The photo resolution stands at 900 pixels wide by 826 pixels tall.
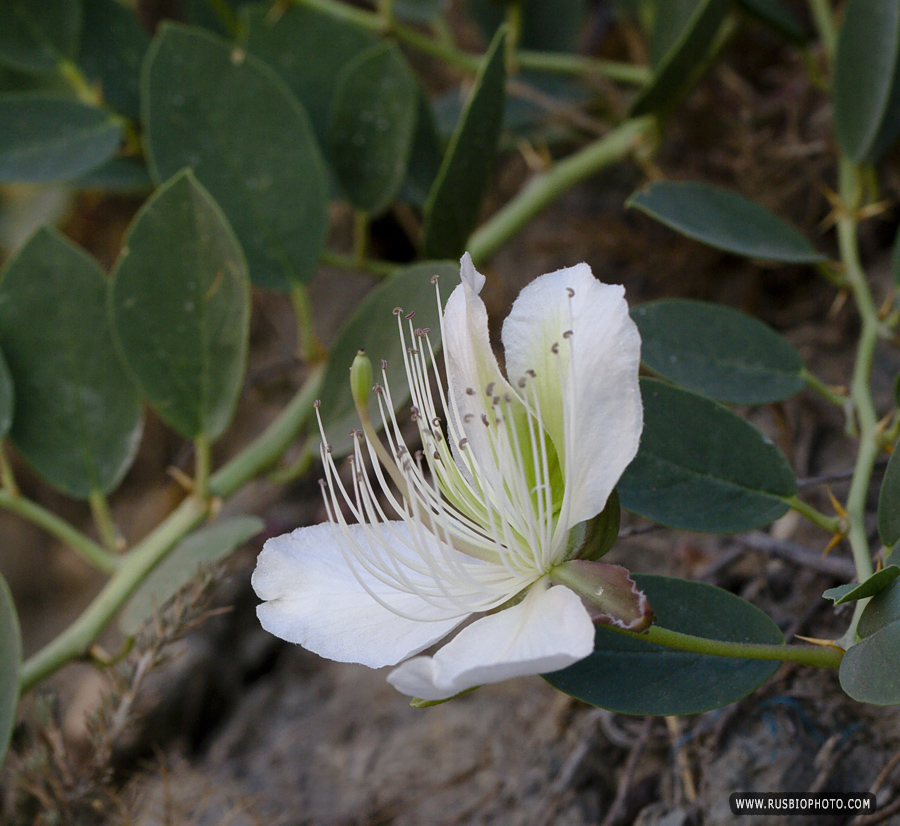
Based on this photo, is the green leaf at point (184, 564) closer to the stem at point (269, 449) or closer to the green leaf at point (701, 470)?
the stem at point (269, 449)

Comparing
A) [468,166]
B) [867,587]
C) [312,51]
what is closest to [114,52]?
[312,51]

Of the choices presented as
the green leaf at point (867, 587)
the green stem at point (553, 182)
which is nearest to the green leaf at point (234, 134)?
the green stem at point (553, 182)

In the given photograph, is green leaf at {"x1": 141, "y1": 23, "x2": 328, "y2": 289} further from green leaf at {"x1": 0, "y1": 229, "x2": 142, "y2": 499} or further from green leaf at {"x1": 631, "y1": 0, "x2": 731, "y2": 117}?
green leaf at {"x1": 631, "y1": 0, "x2": 731, "y2": 117}

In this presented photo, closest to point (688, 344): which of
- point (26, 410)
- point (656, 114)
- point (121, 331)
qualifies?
point (656, 114)

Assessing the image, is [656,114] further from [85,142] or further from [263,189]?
[85,142]

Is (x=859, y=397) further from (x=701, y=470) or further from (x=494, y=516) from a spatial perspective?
(x=494, y=516)

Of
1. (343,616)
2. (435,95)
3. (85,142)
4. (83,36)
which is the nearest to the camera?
(343,616)
